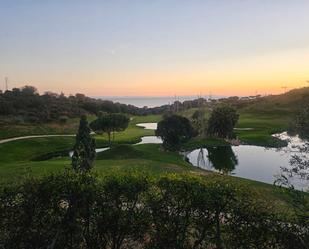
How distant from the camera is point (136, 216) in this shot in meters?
10.8

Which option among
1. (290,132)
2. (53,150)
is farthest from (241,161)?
(290,132)

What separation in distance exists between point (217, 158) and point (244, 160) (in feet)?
18.0

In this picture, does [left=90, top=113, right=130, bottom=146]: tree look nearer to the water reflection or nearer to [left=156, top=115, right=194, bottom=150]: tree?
[left=156, top=115, right=194, bottom=150]: tree

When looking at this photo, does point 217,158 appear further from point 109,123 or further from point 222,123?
point 222,123

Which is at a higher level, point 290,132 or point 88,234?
point 290,132

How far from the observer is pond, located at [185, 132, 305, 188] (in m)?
46.2

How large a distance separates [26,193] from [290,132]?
40.5 ft

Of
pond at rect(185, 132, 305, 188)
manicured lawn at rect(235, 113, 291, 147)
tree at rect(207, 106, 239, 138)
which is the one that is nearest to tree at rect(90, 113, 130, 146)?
pond at rect(185, 132, 305, 188)

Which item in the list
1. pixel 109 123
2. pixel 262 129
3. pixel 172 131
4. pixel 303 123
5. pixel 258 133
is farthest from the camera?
pixel 262 129

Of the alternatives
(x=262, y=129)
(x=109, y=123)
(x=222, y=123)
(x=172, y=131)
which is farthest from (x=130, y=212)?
(x=262, y=129)

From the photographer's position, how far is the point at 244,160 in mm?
57219

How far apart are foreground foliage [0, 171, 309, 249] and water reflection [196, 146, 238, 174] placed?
39993 millimetres

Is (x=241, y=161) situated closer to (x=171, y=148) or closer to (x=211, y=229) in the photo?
(x=171, y=148)

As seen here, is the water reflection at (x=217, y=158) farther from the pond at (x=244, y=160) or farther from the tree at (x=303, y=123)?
the tree at (x=303, y=123)
